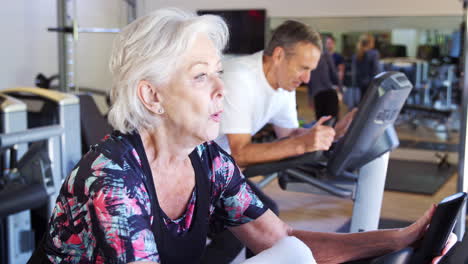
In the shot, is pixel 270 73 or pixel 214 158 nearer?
pixel 214 158

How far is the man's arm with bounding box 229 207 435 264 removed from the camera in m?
1.18

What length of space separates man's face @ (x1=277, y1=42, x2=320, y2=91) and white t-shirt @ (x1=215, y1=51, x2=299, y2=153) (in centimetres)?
9

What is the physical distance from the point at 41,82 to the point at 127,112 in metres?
4.97

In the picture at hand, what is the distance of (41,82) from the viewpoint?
18.9ft

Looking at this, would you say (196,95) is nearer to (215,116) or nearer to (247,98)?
(215,116)

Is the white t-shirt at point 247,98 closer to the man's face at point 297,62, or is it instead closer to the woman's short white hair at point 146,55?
the man's face at point 297,62

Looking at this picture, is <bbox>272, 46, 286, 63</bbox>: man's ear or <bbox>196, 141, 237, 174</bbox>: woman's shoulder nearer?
<bbox>196, 141, 237, 174</bbox>: woman's shoulder

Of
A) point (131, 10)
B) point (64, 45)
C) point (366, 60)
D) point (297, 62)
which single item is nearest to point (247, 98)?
point (297, 62)

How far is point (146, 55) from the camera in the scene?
1098mm

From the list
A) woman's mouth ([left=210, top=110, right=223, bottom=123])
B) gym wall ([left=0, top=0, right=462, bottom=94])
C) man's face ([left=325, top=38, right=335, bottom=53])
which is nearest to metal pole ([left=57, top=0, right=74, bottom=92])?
gym wall ([left=0, top=0, right=462, bottom=94])

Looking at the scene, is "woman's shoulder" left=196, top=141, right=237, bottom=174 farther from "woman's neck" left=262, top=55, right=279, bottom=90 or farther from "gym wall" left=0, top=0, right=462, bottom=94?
"gym wall" left=0, top=0, right=462, bottom=94

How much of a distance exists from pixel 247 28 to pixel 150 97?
6.81 m

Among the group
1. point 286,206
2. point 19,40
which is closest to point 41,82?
point 19,40

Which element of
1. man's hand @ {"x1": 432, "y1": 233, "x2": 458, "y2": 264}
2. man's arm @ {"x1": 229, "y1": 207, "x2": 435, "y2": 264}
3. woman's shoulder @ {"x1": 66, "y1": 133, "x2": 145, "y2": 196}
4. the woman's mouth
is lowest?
man's arm @ {"x1": 229, "y1": 207, "x2": 435, "y2": 264}
